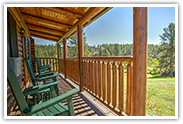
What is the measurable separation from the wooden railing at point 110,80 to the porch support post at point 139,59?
0.15 meters

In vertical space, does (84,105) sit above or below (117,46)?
below

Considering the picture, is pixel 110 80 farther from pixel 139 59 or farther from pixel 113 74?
pixel 139 59

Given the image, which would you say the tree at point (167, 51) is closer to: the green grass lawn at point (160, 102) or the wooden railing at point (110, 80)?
the green grass lawn at point (160, 102)

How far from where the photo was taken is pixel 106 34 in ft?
137

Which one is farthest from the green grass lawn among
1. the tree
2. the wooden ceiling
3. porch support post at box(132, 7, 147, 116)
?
the tree

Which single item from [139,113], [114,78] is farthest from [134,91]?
[114,78]

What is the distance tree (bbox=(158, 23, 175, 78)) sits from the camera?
23.6 metres

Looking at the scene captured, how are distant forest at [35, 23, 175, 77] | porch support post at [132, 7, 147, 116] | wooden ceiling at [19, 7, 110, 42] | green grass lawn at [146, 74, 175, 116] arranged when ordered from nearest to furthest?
1. porch support post at [132, 7, 147, 116]
2. wooden ceiling at [19, 7, 110, 42]
3. green grass lawn at [146, 74, 175, 116]
4. distant forest at [35, 23, 175, 77]

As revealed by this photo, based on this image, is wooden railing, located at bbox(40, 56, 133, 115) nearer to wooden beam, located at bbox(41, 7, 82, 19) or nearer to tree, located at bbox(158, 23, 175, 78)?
wooden beam, located at bbox(41, 7, 82, 19)

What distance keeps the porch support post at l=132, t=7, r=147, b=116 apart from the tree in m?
28.0
